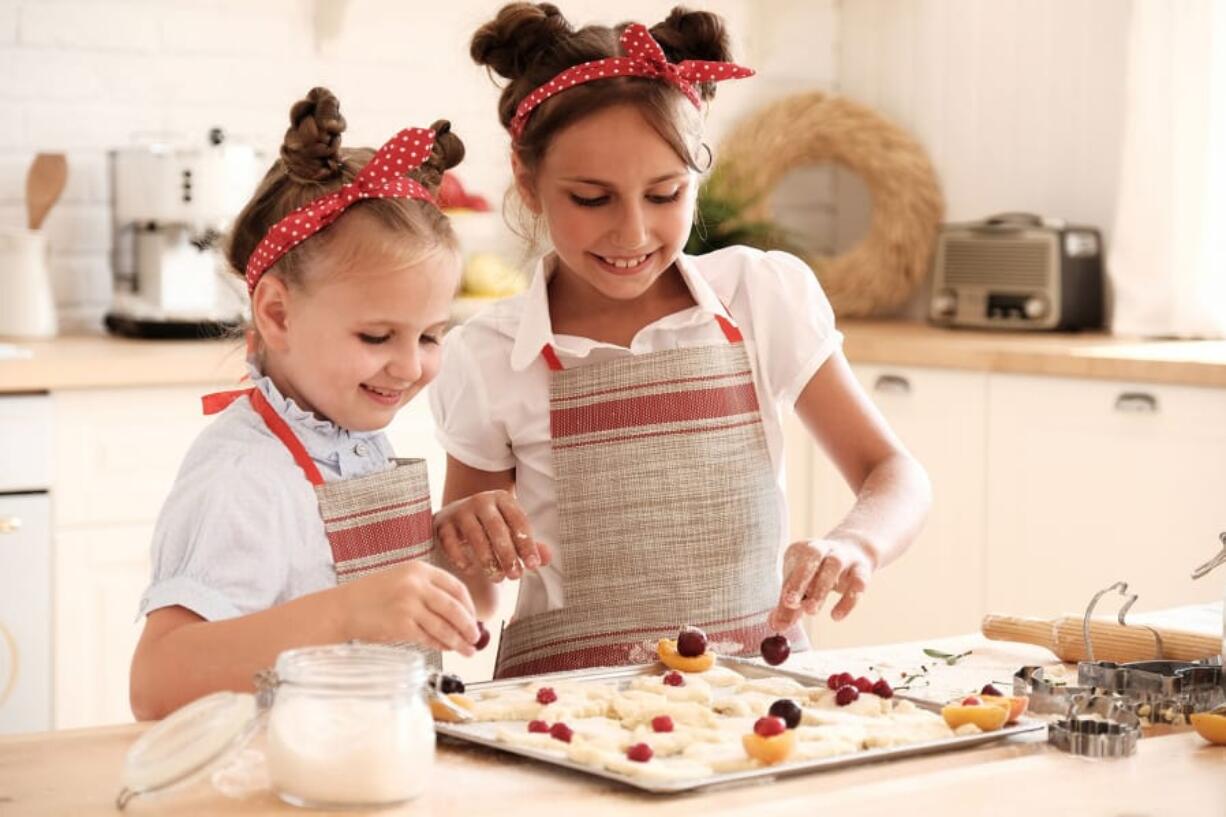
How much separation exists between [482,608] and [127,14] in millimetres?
2105

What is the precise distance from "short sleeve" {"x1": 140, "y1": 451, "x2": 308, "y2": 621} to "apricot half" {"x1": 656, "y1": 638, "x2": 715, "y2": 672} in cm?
31

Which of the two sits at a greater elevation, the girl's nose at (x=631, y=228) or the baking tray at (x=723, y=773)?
the girl's nose at (x=631, y=228)

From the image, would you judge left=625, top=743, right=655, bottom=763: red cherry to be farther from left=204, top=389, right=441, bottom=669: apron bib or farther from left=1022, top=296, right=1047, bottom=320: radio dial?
left=1022, top=296, right=1047, bottom=320: radio dial

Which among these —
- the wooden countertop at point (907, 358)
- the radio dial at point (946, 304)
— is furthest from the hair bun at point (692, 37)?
the radio dial at point (946, 304)

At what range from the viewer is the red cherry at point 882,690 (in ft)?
4.05

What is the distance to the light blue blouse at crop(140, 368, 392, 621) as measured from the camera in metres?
1.35

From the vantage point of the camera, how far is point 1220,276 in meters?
3.38

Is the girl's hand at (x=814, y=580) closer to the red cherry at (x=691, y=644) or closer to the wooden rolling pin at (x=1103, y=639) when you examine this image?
the red cherry at (x=691, y=644)

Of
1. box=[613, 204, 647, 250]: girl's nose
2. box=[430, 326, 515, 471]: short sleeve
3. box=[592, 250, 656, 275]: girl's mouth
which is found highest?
box=[613, 204, 647, 250]: girl's nose

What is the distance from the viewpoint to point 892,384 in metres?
3.41

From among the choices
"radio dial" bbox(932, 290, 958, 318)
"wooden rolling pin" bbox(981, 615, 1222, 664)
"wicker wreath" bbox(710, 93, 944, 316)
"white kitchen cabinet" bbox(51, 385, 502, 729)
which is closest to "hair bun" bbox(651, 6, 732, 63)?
"wooden rolling pin" bbox(981, 615, 1222, 664)

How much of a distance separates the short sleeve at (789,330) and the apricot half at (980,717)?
0.65m

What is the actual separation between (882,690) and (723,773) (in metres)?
0.24

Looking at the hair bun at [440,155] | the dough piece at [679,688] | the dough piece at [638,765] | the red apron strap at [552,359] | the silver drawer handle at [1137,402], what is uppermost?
the hair bun at [440,155]
